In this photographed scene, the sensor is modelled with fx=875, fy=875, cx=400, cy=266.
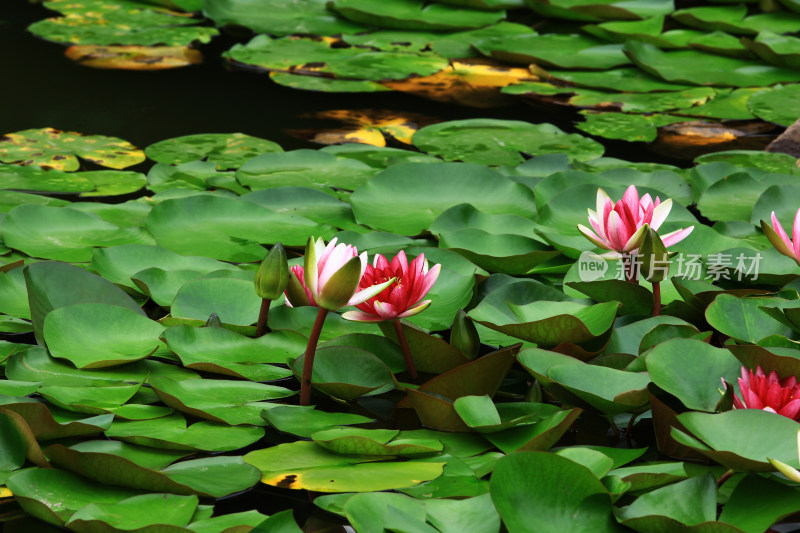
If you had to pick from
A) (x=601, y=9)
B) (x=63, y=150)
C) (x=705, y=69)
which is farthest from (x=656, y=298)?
(x=601, y=9)

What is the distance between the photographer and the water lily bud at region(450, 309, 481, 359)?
137 cm

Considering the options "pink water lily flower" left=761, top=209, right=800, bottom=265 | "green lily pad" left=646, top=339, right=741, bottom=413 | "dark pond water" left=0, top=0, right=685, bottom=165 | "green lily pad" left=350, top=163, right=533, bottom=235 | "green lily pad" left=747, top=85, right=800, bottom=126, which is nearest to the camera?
"green lily pad" left=646, top=339, right=741, bottom=413

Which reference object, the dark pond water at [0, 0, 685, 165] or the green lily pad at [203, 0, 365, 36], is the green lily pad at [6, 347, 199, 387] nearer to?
the dark pond water at [0, 0, 685, 165]

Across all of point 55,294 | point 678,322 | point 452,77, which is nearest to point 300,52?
point 452,77

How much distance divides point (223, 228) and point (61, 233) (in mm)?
342

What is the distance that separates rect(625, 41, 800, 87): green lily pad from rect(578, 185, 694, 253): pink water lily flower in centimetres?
207

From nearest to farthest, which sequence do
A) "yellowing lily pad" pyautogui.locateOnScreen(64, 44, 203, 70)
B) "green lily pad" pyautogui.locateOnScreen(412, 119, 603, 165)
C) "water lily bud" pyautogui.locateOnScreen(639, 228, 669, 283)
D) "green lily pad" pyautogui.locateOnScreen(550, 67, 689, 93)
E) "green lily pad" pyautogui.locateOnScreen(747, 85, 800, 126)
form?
"water lily bud" pyautogui.locateOnScreen(639, 228, 669, 283)
"green lily pad" pyautogui.locateOnScreen(412, 119, 603, 165)
"green lily pad" pyautogui.locateOnScreen(747, 85, 800, 126)
"green lily pad" pyautogui.locateOnScreen(550, 67, 689, 93)
"yellowing lily pad" pyautogui.locateOnScreen(64, 44, 203, 70)

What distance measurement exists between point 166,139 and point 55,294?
49.8 inches

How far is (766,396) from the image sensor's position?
114cm

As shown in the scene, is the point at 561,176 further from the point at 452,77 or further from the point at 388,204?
the point at 452,77

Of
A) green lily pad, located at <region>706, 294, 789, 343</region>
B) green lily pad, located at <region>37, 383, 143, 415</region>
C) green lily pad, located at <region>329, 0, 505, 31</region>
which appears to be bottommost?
green lily pad, located at <region>37, 383, 143, 415</region>

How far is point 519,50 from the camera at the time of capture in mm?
3570

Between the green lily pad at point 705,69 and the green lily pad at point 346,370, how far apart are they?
238 cm

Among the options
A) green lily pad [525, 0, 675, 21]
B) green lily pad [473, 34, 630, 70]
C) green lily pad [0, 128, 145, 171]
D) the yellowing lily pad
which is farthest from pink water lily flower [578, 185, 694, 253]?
green lily pad [525, 0, 675, 21]
